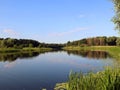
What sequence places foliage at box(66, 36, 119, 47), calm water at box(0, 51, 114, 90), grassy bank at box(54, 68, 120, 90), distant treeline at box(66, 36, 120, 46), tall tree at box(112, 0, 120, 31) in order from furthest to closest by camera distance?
foliage at box(66, 36, 119, 47) < distant treeline at box(66, 36, 120, 46) < calm water at box(0, 51, 114, 90) < tall tree at box(112, 0, 120, 31) < grassy bank at box(54, 68, 120, 90)

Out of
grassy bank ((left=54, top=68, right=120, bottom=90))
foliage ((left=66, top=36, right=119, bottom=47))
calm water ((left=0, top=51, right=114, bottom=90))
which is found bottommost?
calm water ((left=0, top=51, right=114, bottom=90))

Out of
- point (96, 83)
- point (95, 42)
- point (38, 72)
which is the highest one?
point (95, 42)

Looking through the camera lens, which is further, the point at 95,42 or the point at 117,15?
the point at 95,42

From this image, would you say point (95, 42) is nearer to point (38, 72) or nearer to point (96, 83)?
point (38, 72)

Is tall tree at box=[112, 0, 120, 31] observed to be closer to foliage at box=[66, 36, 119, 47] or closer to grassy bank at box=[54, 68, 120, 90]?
grassy bank at box=[54, 68, 120, 90]

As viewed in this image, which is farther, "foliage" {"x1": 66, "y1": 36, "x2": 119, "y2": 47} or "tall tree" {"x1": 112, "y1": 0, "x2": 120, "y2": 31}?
"foliage" {"x1": 66, "y1": 36, "x2": 119, "y2": 47}

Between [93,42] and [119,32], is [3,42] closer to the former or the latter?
[93,42]

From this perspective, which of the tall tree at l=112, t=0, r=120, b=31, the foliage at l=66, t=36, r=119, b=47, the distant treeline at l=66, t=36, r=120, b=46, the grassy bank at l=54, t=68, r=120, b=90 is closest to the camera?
the grassy bank at l=54, t=68, r=120, b=90

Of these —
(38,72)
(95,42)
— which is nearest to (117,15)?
(38,72)

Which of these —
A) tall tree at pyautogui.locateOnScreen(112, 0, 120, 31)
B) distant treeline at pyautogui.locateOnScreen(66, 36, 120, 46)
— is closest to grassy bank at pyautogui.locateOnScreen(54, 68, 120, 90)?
tall tree at pyautogui.locateOnScreen(112, 0, 120, 31)


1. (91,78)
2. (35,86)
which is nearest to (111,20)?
(35,86)

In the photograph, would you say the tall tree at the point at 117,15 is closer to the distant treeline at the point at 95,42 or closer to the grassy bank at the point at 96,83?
the grassy bank at the point at 96,83

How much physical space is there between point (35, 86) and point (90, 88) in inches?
553

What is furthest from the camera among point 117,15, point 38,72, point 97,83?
point 38,72
